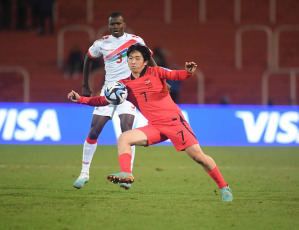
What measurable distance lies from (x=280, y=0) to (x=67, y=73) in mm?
9364

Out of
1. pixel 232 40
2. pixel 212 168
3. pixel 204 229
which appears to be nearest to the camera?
pixel 204 229

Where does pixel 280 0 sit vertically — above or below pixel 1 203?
above

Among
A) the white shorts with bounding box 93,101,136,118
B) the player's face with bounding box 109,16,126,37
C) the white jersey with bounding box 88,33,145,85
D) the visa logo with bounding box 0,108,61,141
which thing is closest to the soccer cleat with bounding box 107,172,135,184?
the white shorts with bounding box 93,101,136,118

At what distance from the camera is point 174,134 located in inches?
276

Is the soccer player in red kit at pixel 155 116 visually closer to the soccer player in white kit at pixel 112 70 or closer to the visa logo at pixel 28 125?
the soccer player in white kit at pixel 112 70

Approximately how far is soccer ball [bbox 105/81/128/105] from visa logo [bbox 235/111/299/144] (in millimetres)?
7848

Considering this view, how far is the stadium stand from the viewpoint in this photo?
2280 cm

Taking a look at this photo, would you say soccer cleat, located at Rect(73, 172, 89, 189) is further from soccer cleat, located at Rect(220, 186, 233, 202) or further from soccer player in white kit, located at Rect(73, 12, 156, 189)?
soccer cleat, located at Rect(220, 186, 233, 202)

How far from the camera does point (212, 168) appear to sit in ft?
23.3

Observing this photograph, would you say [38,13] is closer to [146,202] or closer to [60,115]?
[60,115]

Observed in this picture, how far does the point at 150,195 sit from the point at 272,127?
24.1ft

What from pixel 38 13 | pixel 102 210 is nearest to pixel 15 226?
pixel 102 210

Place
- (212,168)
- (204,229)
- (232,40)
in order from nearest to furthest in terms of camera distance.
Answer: (204,229)
(212,168)
(232,40)

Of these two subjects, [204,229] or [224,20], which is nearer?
[204,229]
